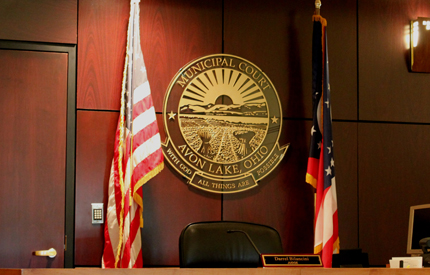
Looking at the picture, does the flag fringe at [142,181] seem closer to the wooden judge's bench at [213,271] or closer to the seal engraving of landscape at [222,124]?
the seal engraving of landscape at [222,124]

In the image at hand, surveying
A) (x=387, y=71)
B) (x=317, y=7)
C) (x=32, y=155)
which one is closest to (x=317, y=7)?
(x=317, y=7)

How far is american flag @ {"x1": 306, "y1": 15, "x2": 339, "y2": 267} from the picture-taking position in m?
3.68

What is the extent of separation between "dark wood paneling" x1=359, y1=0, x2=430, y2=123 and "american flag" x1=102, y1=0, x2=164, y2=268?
5.53 feet

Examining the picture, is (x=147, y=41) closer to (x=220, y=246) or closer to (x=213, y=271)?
(x=220, y=246)

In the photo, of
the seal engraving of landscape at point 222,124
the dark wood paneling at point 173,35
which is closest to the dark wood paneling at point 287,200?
the seal engraving of landscape at point 222,124

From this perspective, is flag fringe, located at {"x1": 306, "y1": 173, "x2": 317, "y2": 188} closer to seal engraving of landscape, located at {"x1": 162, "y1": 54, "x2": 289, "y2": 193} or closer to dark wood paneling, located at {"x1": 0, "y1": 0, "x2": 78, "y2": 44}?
seal engraving of landscape, located at {"x1": 162, "y1": 54, "x2": 289, "y2": 193}

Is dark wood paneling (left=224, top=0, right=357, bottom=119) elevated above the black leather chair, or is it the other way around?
dark wood paneling (left=224, top=0, right=357, bottom=119)

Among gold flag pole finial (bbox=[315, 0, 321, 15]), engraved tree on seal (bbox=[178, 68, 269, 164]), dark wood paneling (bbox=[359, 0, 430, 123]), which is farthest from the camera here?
dark wood paneling (bbox=[359, 0, 430, 123])

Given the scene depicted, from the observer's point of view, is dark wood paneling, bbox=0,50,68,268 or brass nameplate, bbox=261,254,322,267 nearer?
brass nameplate, bbox=261,254,322,267

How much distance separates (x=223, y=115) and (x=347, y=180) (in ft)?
3.52

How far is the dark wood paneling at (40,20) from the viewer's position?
12.0ft

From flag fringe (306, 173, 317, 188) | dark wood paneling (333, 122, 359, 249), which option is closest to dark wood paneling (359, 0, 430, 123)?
dark wood paneling (333, 122, 359, 249)

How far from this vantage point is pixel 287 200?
156 inches

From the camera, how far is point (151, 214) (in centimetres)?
377
